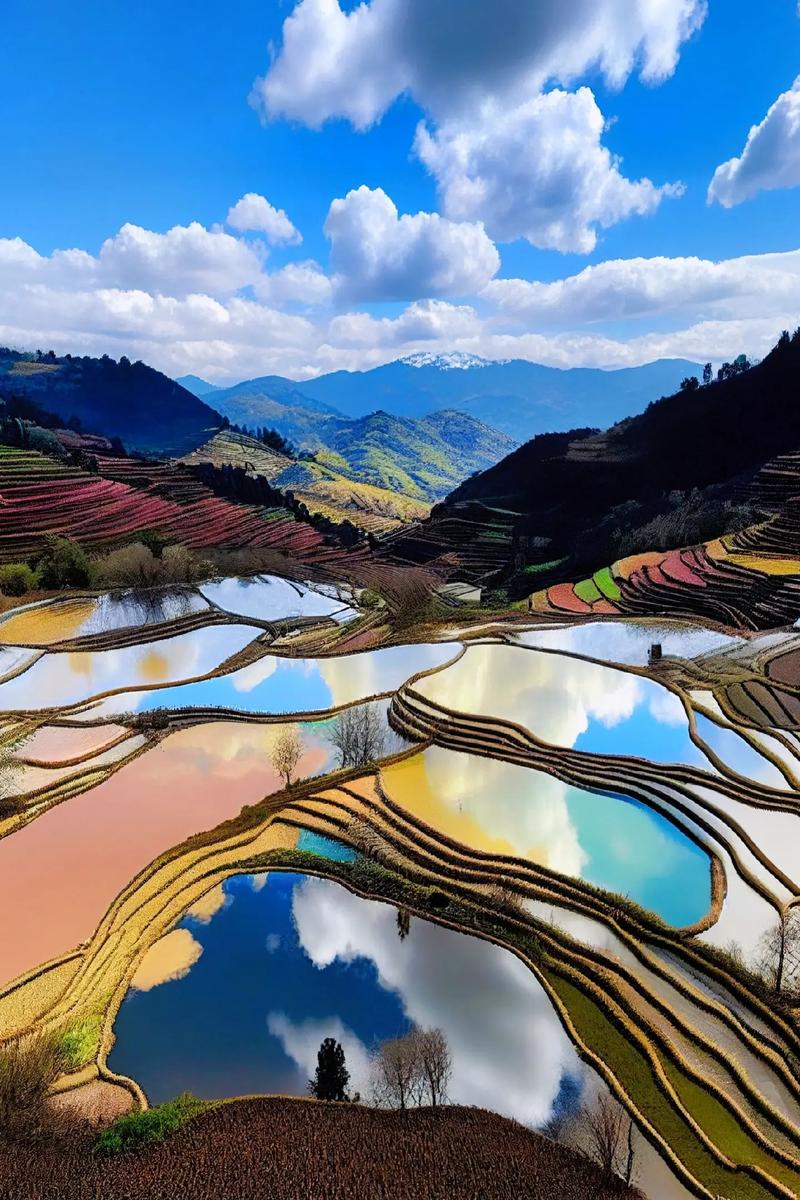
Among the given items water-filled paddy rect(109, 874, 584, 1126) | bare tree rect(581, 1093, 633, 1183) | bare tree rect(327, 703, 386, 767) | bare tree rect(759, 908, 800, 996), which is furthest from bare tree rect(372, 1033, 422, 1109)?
bare tree rect(327, 703, 386, 767)

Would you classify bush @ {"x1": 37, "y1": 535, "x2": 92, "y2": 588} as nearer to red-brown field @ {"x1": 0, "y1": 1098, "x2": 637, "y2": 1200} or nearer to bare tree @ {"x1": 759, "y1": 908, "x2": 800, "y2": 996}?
red-brown field @ {"x1": 0, "y1": 1098, "x2": 637, "y2": 1200}

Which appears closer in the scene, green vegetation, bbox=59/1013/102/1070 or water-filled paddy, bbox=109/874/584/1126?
water-filled paddy, bbox=109/874/584/1126

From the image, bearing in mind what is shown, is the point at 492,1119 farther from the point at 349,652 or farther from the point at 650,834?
the point at 349,652

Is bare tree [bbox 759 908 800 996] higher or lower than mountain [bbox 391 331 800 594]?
lower

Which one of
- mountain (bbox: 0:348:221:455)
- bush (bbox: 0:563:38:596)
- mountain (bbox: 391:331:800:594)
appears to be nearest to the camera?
bush (bbox: 0:563:38:596)

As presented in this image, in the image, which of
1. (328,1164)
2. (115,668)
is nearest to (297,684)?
(115,668)

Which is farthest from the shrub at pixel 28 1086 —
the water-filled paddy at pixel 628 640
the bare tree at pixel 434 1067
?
the water-filled paddy at pixel 628 640

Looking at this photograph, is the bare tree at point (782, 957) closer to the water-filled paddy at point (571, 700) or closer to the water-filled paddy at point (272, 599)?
Answer: the water-filled paddy at point (571, 700)
